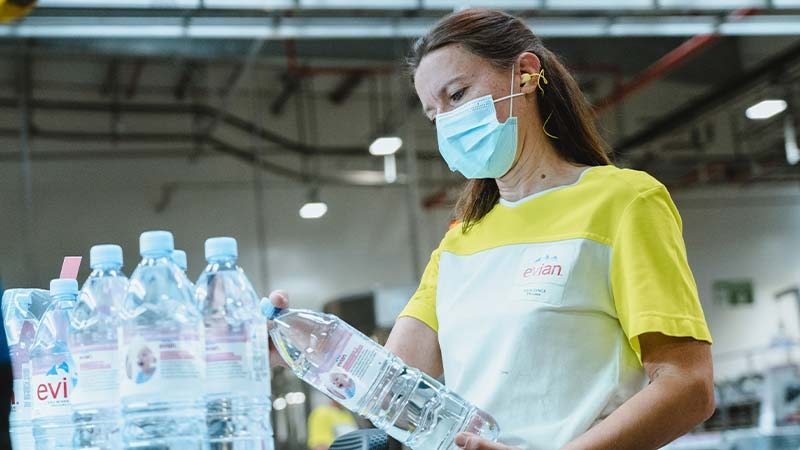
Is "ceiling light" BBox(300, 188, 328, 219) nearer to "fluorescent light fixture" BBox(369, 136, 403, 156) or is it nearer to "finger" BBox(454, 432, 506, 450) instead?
"fluorescent light fixture" BBox(369, 136, 403, 156)

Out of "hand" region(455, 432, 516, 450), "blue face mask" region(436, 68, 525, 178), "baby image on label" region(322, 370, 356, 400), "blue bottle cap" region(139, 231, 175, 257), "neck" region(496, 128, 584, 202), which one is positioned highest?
"blue face mask" region(436, 68, 525, 178)

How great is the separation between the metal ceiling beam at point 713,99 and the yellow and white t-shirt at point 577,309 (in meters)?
8.12

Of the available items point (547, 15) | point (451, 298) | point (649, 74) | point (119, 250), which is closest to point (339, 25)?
point (547, 15)

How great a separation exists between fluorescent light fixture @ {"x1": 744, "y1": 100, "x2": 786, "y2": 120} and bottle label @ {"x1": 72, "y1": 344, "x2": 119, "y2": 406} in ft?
33.4

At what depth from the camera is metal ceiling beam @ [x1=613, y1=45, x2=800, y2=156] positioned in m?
9.69

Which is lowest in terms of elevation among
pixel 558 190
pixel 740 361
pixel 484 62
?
pixel 740 361

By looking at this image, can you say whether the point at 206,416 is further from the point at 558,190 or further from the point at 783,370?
the point at 783,370

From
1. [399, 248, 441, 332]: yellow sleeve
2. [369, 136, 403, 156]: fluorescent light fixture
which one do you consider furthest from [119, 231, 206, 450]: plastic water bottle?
[369, 136, 403, 156]: fluorescent light fixture

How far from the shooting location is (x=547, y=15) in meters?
6.87

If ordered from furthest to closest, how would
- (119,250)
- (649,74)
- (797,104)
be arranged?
(797,104), (649,74), (119,250)

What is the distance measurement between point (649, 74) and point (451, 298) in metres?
7.95

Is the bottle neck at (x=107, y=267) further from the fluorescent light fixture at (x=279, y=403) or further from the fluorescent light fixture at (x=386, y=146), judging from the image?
the fluorescent light fixture at (x=386, y=146)

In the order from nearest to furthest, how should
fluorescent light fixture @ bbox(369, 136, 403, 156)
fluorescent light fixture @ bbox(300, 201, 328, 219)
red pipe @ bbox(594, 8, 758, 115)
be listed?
red pipe @ bbox(594, 8, 758, 115) < fluorescent light fixture @ bbox(300, 201, 328, 219) < fluorescent light fixture @ bbox(369, 136, 403, 156)

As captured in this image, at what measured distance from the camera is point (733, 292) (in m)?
10.9
